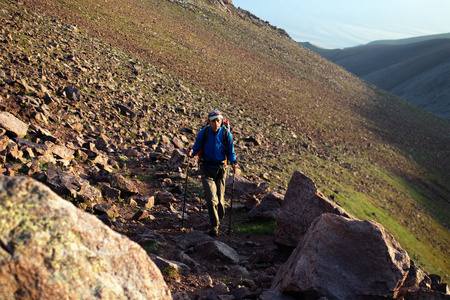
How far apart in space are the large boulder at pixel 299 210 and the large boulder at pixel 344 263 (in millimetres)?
2286

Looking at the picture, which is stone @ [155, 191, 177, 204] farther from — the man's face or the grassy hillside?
the grassy hillside

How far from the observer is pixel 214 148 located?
9.27 m

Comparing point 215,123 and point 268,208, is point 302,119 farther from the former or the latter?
point 215,123

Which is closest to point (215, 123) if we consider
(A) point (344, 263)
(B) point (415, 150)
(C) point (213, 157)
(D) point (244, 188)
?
(C) point (213, 157)

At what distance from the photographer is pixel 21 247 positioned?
315 cm

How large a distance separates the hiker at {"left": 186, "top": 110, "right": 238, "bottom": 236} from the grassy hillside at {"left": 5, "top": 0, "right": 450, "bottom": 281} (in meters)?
7.54

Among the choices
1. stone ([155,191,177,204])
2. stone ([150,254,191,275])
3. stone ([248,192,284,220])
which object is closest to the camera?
stone ([150,254,191,275])

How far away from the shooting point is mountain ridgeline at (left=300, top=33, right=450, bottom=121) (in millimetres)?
95194

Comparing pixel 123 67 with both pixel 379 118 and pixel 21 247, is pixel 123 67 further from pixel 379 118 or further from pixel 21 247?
pixel 379 118

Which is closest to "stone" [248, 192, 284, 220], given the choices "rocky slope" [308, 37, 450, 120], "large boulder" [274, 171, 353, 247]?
"large boulder" [274, 171, 353, 247]

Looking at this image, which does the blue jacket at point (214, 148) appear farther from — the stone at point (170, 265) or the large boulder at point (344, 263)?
the large boulder at point (344, 263)

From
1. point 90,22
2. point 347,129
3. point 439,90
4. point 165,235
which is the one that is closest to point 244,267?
point 165,235

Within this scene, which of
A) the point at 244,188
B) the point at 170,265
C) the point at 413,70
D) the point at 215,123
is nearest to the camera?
the point at 170,265

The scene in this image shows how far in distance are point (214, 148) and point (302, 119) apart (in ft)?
74.2
